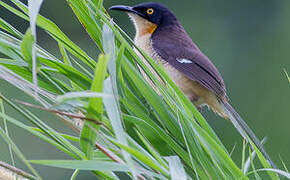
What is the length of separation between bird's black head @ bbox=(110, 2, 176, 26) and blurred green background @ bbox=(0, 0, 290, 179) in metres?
4.72

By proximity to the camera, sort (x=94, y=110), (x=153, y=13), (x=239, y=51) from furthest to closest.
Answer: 1. (x=239, y=51)
2. (x=153, y=13)
3. (x=94, y=110)

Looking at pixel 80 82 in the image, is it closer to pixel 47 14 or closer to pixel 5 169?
pixel 5 169

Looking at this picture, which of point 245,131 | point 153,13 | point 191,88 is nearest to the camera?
point 245,131

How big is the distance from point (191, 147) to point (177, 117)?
0.45 feet

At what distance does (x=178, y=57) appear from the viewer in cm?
416

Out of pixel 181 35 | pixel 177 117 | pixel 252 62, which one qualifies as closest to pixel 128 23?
pixel 252 62

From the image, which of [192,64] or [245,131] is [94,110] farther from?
[192,64]

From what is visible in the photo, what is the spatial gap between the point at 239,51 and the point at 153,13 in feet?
22.9

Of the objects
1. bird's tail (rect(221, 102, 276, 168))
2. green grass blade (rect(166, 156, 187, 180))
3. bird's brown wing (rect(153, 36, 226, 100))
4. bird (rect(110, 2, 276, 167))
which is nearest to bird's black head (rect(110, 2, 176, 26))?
bird (rect(110, 2, 276, 167))

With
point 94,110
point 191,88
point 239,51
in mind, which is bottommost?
point 239,51

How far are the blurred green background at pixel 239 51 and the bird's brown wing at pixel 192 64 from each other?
16.3 feet

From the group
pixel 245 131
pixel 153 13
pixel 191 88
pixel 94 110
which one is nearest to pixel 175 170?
pixel 94 110

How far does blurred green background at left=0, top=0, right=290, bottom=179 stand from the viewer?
9.92 metres

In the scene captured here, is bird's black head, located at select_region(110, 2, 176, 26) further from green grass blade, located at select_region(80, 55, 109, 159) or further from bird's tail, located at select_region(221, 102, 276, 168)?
green grass blade, located at select_region(80, 55, 109, 159)
